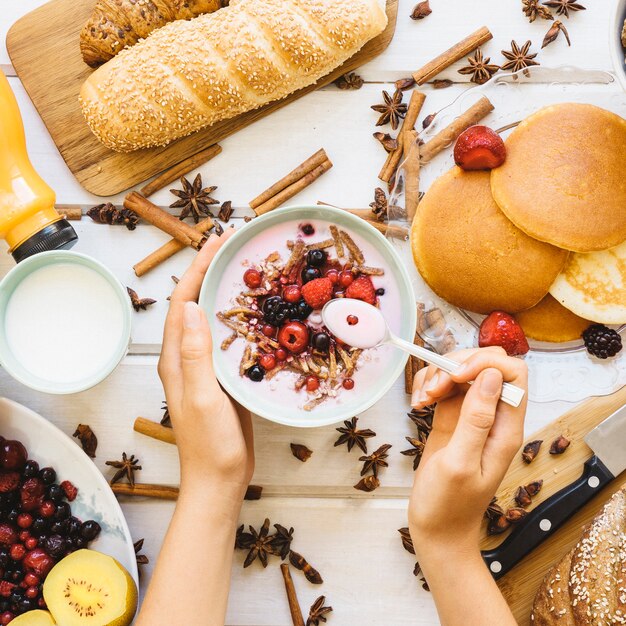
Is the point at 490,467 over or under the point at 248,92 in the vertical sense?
under

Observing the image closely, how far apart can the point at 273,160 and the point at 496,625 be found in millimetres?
1123

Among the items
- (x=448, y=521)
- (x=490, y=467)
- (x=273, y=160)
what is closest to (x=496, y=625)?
(x=448, y=521)

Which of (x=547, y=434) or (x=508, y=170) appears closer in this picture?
(x=508, y=170)

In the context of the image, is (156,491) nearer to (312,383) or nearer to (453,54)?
(312,383)

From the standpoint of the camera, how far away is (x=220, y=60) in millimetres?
1498

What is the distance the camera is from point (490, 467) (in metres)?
1.21

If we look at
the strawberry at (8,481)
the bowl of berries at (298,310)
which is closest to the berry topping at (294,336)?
the bowl of berries at (298,310)

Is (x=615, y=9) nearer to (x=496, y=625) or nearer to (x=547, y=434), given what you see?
(x=547, y=434)

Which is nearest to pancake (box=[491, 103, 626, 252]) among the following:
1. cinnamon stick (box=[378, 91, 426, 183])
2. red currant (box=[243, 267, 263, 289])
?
cinnamon stick (box=[378, 91, 426, 183])

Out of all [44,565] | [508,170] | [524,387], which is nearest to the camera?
[524,387]

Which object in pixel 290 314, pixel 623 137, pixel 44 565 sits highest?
pixel 623 137

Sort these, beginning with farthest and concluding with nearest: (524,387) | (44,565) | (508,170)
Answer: (44,565)
(508,170)
(524,387)

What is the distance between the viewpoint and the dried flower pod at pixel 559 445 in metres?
1.53

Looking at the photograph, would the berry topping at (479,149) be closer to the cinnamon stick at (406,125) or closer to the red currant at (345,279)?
the cinnamon stick at (406,125)
